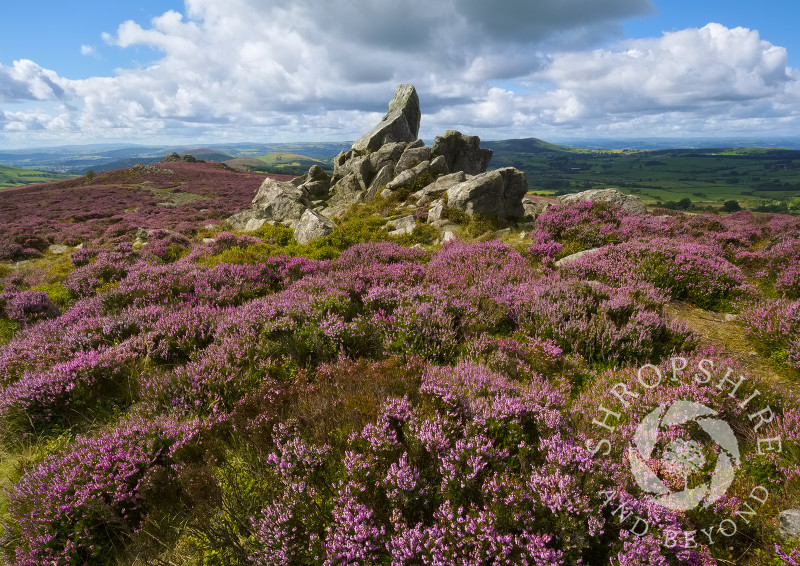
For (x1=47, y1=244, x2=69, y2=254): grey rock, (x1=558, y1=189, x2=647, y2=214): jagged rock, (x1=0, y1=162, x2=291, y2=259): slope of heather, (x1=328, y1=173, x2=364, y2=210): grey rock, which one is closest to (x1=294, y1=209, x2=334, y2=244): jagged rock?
(x1=328, y1=173, x2=364, y2=210): grey rock

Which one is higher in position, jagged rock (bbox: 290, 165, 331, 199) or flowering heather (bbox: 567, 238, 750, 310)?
jagged rock (bbox: 290, 165, 331, 199)

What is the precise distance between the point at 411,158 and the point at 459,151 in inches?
186

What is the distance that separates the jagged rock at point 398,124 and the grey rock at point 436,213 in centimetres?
1342

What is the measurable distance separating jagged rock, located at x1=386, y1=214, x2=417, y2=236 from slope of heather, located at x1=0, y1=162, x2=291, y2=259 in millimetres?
17893

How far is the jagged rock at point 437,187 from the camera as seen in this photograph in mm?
19683

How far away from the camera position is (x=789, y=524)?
278cm

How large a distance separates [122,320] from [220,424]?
4386 mm

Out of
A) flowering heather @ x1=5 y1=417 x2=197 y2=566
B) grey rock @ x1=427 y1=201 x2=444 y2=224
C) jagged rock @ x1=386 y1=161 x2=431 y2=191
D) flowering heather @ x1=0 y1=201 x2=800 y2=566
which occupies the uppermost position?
jagged rock @ x1=386 y1=161 x2=431 y2=191

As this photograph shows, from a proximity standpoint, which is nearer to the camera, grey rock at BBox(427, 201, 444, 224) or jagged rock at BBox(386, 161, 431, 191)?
grey rock at BBox(427, 201, 444, 224)

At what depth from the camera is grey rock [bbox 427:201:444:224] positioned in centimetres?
1661

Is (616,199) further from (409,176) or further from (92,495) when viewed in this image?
(92,495)

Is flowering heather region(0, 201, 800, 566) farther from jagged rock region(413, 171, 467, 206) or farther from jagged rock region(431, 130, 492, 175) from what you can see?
jagged rock region(431, 130, 492, 175)

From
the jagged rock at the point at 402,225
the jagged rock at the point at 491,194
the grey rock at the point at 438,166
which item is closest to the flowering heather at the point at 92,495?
the jagged rock at the point at 402,225

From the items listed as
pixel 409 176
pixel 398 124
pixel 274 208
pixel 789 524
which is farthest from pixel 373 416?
pixel 398 124
